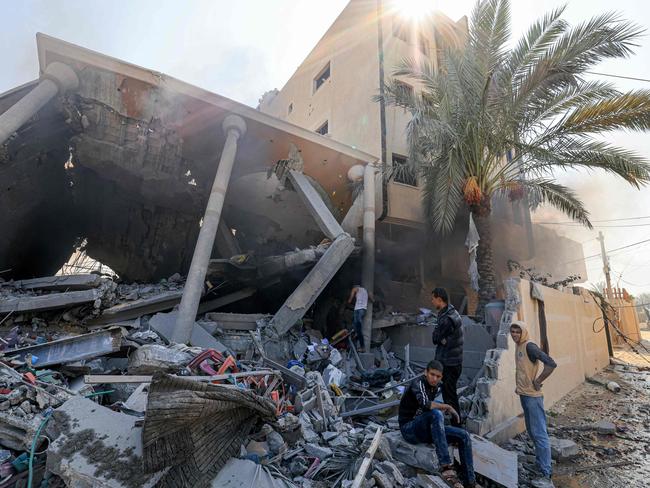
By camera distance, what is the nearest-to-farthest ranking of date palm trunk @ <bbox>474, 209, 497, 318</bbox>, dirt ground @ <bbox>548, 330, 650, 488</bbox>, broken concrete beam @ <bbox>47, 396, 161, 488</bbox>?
broken concrete beam @ <bbox>47, 396, 161, 488</bbox> → dirt ground @ <bbox>548, 330, 650, 488</bbox> → date palm trunk @ <bbox>474, 209, 497, 318</bbox>

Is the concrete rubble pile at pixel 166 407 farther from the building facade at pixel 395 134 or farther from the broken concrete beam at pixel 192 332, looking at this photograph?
the building facade at pixel 395 134

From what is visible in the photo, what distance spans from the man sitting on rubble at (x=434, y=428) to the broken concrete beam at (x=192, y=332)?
3752mm

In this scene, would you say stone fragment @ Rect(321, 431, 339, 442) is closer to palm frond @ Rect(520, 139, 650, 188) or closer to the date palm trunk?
the date palm trunk

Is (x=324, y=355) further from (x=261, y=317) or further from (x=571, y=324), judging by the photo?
(x=571, y=324)

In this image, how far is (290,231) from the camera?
11.7 m

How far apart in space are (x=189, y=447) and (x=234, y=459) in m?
0.55

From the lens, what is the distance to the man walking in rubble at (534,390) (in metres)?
3.92

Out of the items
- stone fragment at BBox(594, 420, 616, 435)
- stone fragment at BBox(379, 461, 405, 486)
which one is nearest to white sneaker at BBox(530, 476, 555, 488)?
stone fragment at BBox(379, 461, 405, 486)

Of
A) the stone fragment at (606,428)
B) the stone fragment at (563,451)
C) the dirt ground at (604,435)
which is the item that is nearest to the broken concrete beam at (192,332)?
the stone fragment at (563,451)

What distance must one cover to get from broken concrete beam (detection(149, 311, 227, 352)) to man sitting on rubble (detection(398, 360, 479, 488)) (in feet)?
12.3

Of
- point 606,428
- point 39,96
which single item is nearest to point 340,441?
point 606,428

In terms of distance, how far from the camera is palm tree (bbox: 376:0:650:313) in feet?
24.0

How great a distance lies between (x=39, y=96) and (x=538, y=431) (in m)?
9.74

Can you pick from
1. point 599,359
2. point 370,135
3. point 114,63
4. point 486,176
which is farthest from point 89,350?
point 599,359
